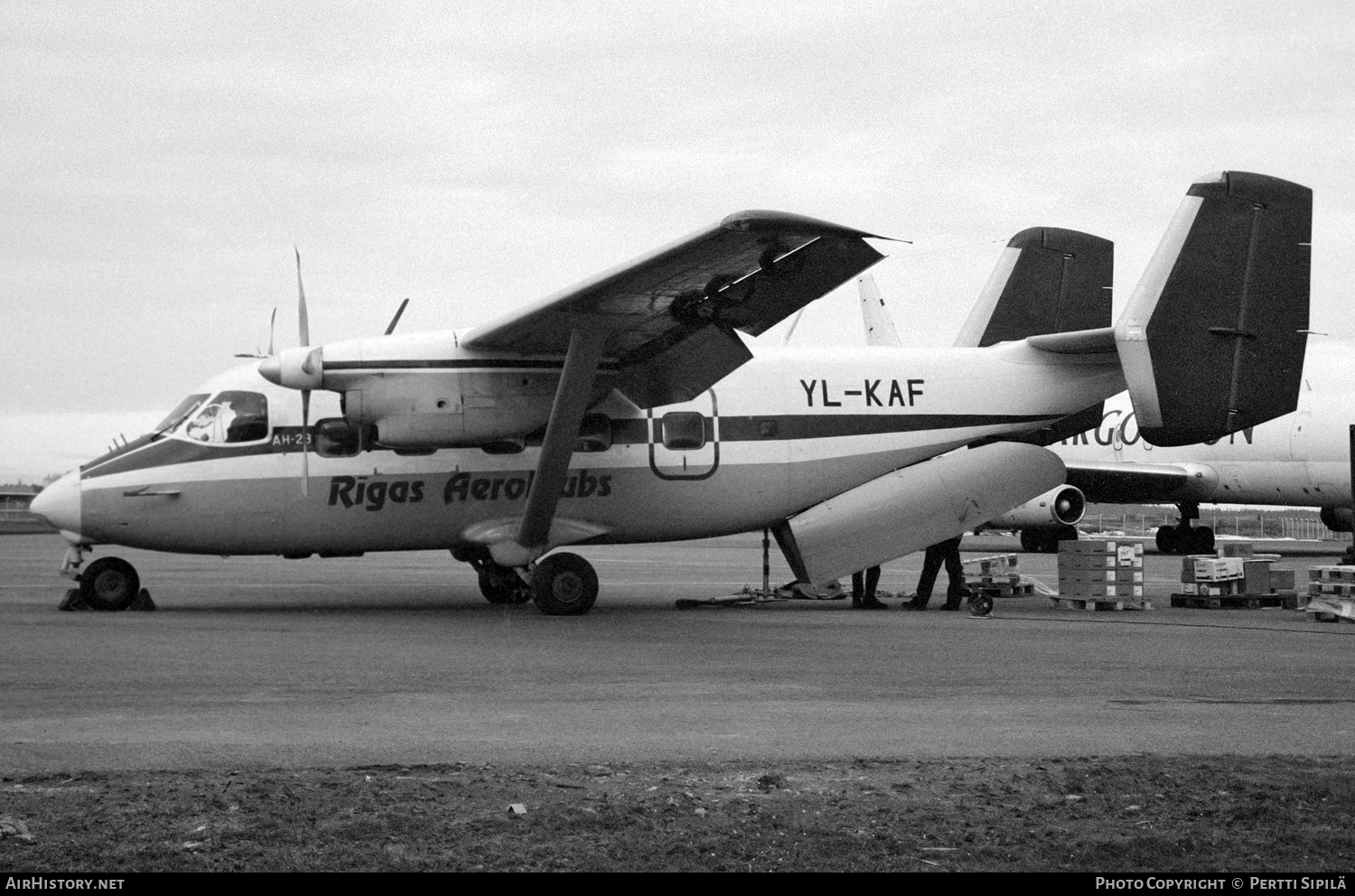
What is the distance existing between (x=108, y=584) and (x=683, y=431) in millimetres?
7317

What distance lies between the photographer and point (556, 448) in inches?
630

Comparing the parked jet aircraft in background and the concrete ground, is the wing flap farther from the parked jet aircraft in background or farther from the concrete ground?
the concrete ground

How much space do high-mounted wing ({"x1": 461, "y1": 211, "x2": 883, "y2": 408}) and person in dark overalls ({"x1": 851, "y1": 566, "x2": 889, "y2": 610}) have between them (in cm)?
346

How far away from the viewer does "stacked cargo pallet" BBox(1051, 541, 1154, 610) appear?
18109 millimetres

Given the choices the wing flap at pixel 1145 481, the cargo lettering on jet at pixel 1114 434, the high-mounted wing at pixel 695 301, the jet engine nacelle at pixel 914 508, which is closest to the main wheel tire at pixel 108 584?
the high-mounted wing at pixel 695 301

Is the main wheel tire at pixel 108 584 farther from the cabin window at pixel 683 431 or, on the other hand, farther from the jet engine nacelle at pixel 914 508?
the jet engine nacelle at pixel 914 508

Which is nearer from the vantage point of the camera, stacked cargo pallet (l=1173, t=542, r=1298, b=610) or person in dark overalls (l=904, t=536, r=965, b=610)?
person in dark overalls (l=904, t=536, r=965, b=610)

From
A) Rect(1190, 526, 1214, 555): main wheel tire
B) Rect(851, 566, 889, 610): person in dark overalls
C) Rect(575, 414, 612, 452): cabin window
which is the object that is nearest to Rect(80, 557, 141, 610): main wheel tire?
Rect(575, 414, 612, 452): cabin window

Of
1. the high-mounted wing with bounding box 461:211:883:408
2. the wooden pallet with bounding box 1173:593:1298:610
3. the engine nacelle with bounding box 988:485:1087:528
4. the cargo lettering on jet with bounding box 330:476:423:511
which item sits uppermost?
the high-mounted wing with bounding box 461:211:883:408

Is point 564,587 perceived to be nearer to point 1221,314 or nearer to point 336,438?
point 336,438

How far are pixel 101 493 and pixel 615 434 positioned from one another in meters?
6.30

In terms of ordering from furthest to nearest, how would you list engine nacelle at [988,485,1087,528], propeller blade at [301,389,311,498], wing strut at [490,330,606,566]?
1. engine nacelle at [988,485,1087,528]
2. propeller blade at [301,389,311,498]
3. wing strut at [490,330,606,566]

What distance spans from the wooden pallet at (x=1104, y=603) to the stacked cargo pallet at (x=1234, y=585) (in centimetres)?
73
